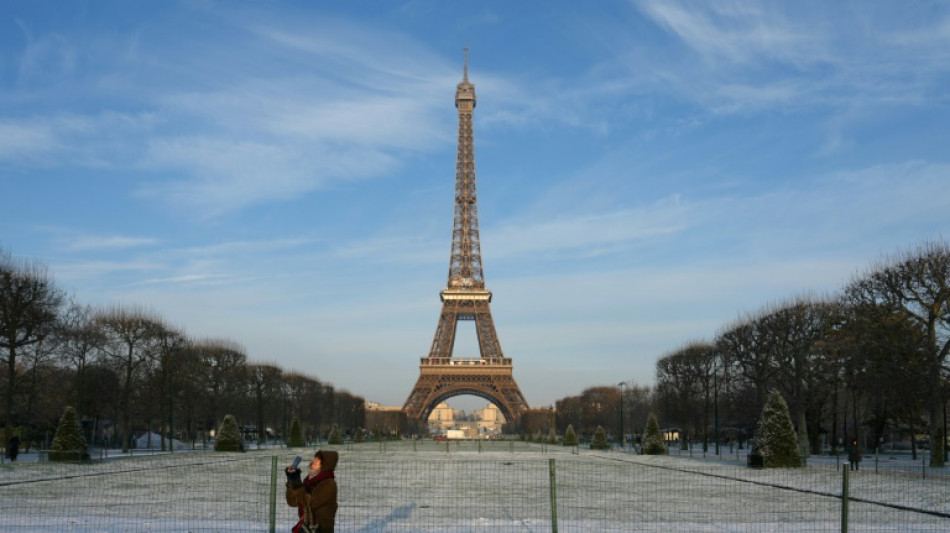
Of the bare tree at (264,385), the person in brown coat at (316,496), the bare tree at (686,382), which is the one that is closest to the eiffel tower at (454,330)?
the bare tree at (264,385)

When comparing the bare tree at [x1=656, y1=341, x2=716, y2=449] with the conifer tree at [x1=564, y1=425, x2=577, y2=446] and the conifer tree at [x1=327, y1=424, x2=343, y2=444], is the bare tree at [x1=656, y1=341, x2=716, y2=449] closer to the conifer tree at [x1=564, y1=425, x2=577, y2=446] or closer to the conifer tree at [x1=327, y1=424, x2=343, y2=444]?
the conifer tree at [x1=564, y1=425, x2=577, y2=446]

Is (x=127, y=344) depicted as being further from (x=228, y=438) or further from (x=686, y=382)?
(x=686, y=382)

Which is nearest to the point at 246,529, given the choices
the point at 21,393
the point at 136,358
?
the point at 21,393

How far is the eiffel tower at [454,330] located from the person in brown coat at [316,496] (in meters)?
95.4

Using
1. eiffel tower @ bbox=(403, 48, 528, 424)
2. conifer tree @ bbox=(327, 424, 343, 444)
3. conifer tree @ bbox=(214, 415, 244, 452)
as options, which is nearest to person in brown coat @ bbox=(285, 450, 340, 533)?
conifer tree @ bbox=(214, 415, 244, 452)

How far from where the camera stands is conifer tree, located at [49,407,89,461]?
36562 mm

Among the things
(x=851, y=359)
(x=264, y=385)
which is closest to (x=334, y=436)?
(x=264, y=385)

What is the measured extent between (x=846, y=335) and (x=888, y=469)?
797 centimetres

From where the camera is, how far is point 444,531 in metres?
14.4

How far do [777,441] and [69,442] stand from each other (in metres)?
29.0

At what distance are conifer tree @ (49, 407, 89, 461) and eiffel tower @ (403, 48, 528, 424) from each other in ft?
225

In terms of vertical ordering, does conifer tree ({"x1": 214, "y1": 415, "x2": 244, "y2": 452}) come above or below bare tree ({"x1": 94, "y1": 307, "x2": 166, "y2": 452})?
below

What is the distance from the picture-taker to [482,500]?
20859 mm

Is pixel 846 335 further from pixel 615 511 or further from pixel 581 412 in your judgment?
pixel 581 412
